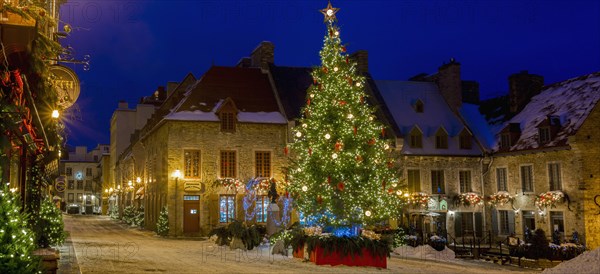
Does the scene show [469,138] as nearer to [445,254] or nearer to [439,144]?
[439,144]

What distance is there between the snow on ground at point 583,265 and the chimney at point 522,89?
28111 millimetres

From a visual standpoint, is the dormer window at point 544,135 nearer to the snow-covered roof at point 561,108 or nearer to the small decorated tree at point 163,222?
the snow-covered roof at point 561,108

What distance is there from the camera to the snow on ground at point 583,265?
10037 millimetres

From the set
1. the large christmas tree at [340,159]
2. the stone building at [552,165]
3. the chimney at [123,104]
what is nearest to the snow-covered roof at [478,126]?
the stone building at [552,165]

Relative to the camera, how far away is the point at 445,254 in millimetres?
23297

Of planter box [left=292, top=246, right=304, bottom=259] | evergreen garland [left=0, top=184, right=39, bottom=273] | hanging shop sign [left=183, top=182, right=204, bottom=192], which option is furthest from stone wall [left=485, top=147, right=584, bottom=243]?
evergreen garland [left=0, top=184, right=39, bottom=273]

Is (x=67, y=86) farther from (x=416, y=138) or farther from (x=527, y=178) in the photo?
(x=527, y=178)

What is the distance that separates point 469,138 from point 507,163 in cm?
294

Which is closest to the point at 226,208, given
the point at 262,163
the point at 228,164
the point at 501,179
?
the point at 228,164

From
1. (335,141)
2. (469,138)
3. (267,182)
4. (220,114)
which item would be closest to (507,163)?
(469,138)

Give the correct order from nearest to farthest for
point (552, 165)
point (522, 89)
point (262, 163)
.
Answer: point (552, 165) < point (262, 163) < point (522, 89)

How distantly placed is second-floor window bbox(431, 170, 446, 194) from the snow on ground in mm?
25205

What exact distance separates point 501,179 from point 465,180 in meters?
2.08

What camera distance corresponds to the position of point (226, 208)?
34.7 m
